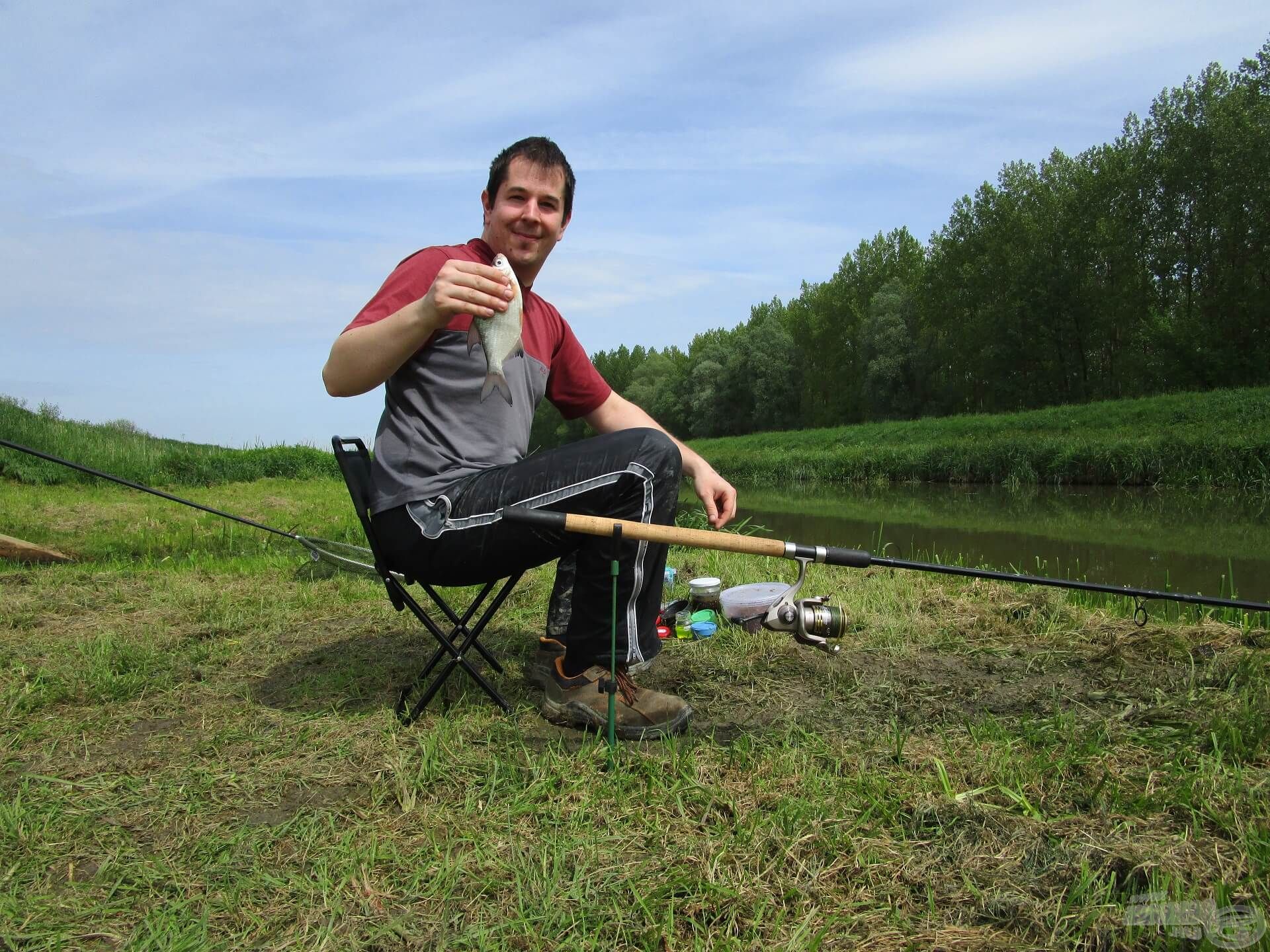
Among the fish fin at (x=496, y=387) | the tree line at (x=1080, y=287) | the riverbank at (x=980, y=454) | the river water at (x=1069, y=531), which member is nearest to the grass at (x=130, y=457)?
the riverbank at (x=980, y=454)

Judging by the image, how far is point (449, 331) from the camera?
9.38ft

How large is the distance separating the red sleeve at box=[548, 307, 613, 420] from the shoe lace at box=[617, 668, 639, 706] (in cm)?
115

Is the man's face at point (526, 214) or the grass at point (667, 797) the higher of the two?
the man's face at point (526, 214)

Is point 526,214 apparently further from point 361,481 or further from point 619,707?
point 619,707

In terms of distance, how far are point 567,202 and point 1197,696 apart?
2813 mm

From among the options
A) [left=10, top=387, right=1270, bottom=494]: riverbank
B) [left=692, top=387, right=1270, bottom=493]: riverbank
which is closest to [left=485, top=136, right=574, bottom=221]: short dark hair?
[left=10, top=387, right=1270, bottom=494]: riverbank

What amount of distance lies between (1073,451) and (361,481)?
67.3ft

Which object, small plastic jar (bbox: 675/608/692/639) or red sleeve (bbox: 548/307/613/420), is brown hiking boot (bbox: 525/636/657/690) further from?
red sleeve (bbox: 548/307/613/420)

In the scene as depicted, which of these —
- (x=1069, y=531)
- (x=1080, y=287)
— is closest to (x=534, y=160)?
(x=1069, y=531)

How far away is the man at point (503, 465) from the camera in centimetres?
268

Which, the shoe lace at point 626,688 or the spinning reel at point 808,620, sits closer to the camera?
the shoe lace at point 626,688

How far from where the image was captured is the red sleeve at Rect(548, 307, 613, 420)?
348 cm

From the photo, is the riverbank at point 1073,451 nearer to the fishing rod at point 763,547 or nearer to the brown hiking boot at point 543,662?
the fishing rod at point 763,547

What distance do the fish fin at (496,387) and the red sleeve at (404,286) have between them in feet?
1.17
